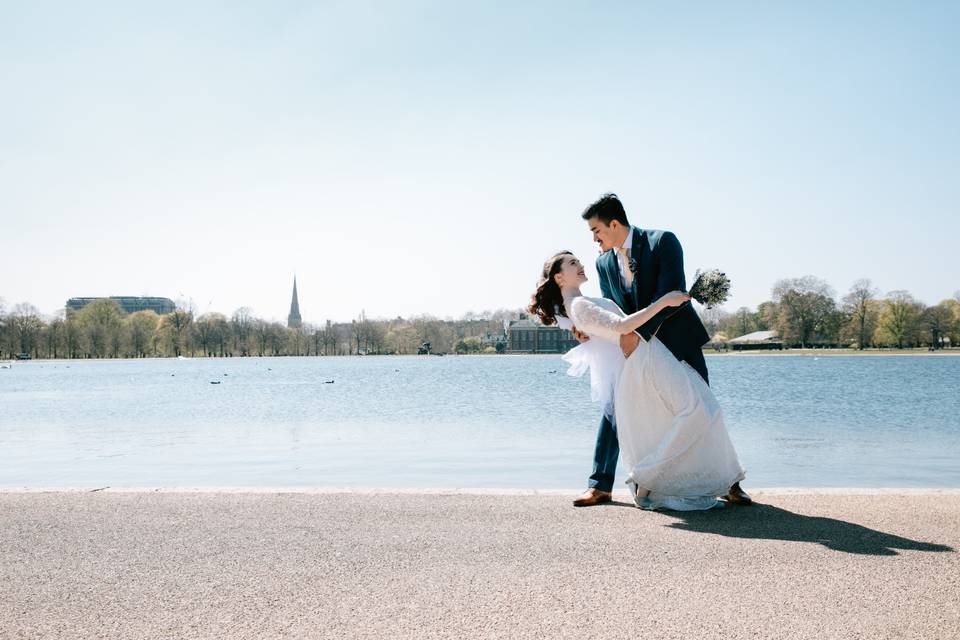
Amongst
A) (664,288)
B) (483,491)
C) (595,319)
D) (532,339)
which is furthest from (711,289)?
(532,339)

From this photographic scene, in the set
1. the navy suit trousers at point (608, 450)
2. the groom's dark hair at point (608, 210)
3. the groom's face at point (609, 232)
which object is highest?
the groom's dark hair at point (608, 210)

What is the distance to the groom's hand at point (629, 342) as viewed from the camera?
5.39 meters

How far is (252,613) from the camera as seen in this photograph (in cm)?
335

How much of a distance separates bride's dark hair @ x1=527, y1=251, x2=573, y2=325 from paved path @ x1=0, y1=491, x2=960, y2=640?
1.28 metres

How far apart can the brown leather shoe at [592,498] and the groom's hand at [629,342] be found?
933 mm

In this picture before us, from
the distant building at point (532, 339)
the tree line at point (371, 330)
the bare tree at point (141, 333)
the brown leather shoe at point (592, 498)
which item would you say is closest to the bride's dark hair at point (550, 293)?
the brown leather shoe at point (592, 498)

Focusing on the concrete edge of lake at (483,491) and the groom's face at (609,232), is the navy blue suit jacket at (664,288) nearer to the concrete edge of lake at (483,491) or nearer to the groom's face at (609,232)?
the groom's face at (609,232)

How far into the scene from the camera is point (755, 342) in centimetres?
12125

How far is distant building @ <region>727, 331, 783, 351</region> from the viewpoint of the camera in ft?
387

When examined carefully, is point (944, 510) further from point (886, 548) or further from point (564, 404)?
point (564, 404)

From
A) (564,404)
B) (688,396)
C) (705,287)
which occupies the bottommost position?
(564,404)

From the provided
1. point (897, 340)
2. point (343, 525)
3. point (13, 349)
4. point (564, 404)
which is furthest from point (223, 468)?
point (13, 349)

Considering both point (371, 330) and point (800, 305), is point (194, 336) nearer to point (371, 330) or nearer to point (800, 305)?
point (371, 330)

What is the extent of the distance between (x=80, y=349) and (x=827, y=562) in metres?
122
